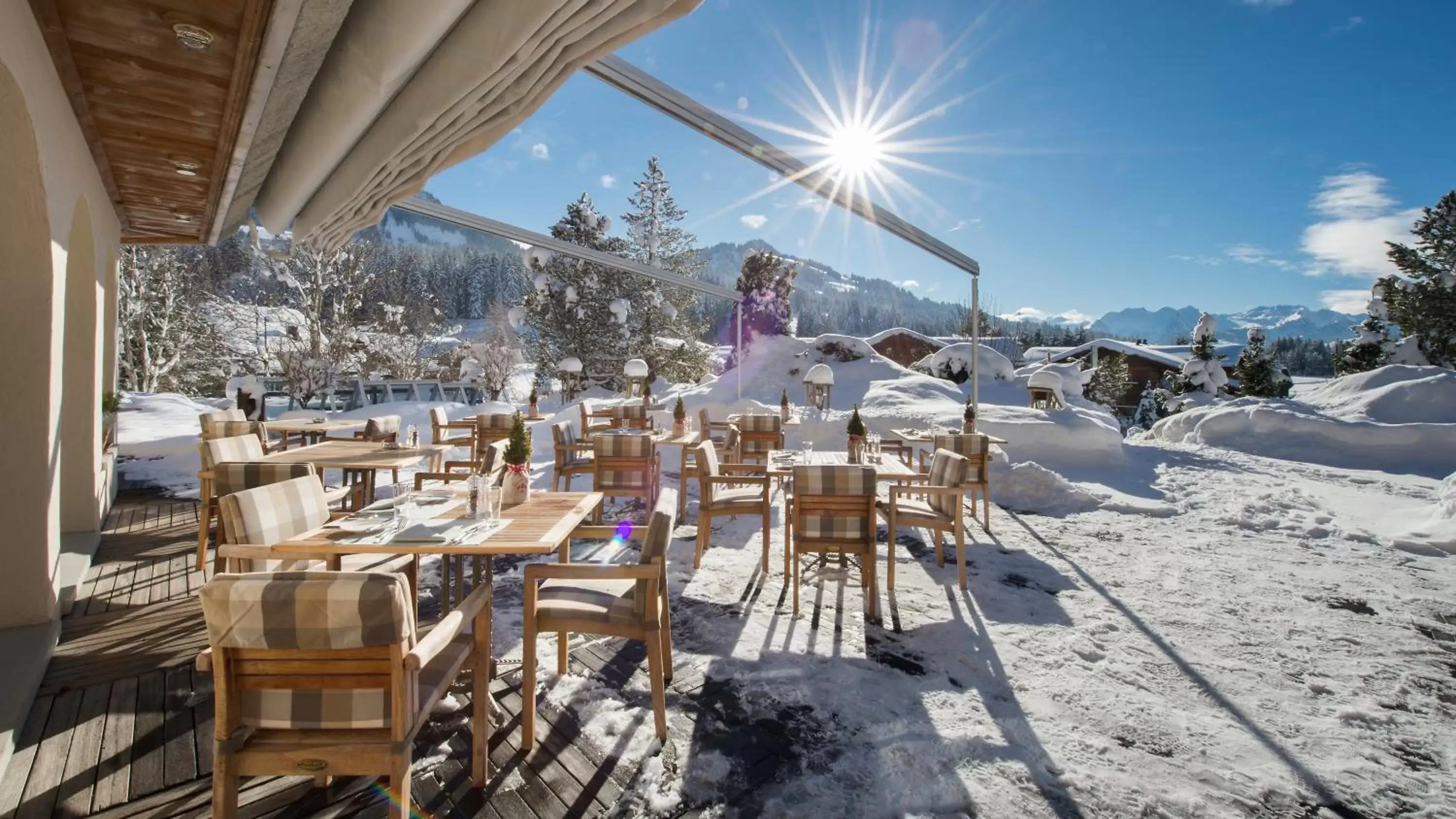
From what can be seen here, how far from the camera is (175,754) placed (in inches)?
87.3

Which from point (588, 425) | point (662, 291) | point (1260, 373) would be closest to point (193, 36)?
point (588, 425)

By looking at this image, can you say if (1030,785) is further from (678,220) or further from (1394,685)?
(678,220)

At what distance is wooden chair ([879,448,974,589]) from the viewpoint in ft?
13.1

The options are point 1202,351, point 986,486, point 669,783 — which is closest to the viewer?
point 669,783

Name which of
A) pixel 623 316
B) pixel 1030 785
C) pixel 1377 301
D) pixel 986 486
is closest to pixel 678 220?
pixel 623 316

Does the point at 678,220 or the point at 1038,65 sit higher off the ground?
the point at 678,220

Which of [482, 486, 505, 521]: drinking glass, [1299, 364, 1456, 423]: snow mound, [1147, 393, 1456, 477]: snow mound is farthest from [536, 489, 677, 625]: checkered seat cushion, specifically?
[1299, 364, 1456, 423]: snow mound

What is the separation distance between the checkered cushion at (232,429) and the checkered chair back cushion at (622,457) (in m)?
3.11

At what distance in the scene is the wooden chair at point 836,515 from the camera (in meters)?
3.67

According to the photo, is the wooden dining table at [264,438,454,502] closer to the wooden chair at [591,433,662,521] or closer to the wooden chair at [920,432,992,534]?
the wooden chair at [591,433,662,521]

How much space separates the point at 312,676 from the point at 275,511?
1.53 meters

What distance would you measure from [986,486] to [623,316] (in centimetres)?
1329

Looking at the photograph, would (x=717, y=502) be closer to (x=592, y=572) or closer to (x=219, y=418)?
(x=592, y=572)

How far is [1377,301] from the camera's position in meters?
17.4
